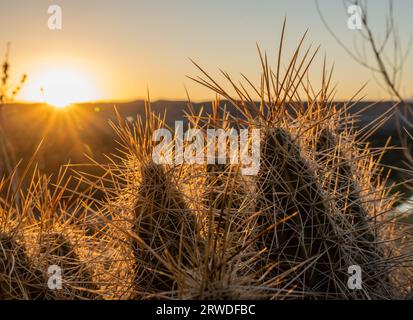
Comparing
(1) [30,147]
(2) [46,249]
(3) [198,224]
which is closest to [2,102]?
(2) [46,249]

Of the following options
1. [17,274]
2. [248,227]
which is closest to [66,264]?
[17,274]

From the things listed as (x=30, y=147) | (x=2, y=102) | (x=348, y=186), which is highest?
(x=30, y=147)

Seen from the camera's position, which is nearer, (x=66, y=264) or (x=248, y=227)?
→ (x=248, y=227)

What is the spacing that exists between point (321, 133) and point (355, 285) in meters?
0.72

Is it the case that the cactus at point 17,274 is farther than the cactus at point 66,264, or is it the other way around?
the cactus at point 66,264

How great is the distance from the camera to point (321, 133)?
2.46 meters

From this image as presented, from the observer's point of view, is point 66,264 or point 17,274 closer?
point 17,274

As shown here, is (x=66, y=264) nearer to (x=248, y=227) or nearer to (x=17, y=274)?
(x=17, y=274)

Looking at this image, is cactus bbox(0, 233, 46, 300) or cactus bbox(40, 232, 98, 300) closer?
cactus bbox(0, 233, 46, 300)
